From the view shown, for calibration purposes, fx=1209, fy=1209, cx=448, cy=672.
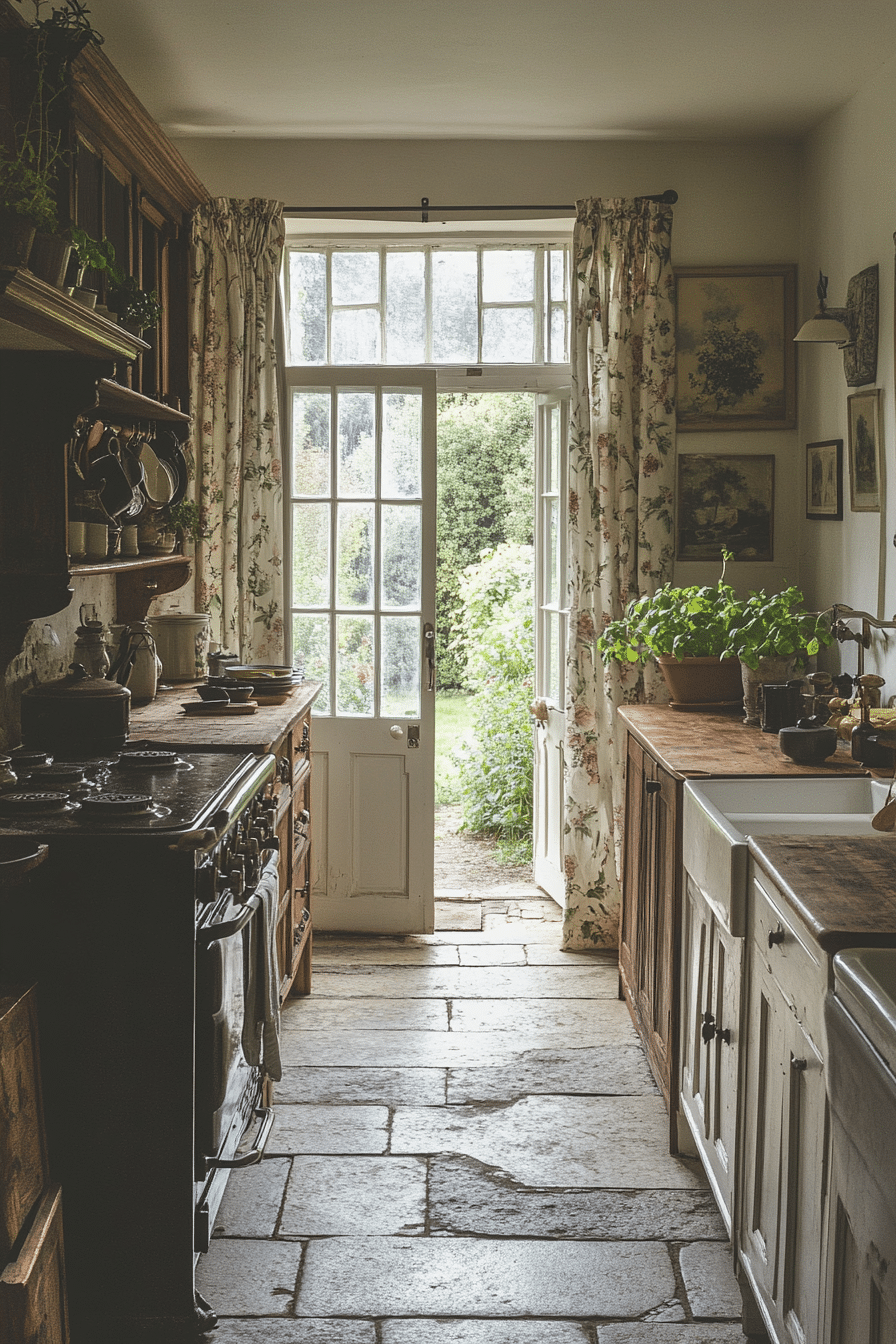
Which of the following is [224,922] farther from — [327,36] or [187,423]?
[327,36]

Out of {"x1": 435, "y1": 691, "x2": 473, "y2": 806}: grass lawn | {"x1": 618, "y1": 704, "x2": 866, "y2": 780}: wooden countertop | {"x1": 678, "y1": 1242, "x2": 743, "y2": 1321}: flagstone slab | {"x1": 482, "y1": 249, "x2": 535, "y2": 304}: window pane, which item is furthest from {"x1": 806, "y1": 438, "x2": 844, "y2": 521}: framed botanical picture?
{"x1": 435, "y1": 691, "x2": 473, "y2": 806}: grass lawn

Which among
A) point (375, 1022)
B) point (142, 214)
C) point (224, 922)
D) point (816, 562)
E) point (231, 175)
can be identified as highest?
point (231, 175)

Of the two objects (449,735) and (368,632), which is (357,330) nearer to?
(368,632)

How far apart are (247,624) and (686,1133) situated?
7.80 ft

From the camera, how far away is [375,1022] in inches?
147

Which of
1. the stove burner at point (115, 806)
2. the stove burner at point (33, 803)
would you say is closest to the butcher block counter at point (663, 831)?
the stove burner at point (115, 806)

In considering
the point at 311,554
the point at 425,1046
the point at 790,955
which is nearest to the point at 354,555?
the point at 311,554

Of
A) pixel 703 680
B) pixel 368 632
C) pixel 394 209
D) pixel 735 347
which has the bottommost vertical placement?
pixel 703 680

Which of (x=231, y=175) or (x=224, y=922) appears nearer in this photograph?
(x=224, y=922)

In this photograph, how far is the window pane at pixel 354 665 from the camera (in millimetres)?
4531

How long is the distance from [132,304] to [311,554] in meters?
1.52

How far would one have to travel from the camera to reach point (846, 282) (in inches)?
151

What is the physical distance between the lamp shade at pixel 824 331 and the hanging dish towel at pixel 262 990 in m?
2.25

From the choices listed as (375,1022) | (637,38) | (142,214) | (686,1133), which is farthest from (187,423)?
(686,1133)
